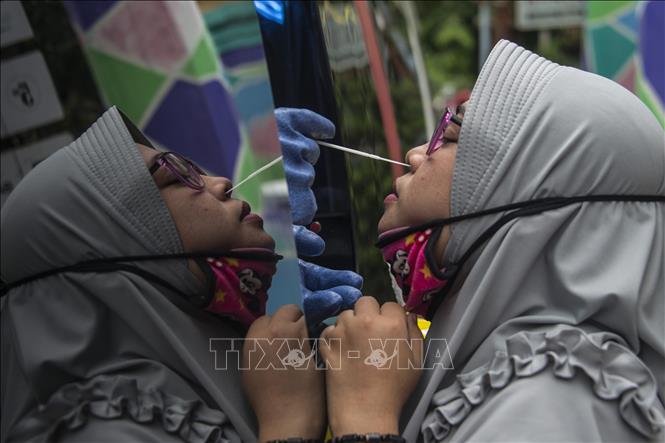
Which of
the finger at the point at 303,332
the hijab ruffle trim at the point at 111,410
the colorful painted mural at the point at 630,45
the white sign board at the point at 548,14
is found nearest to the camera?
the hijab ruffle trim at the point at 111,410

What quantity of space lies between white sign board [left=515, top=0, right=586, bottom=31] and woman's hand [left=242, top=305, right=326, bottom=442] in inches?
82.7

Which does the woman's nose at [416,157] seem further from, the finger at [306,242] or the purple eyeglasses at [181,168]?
the purple eyeglasses at [181,168]

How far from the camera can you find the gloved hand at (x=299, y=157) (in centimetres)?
149

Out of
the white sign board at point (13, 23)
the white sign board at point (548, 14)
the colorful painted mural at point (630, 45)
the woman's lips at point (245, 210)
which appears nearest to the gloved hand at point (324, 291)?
the woman's lips at point (245, 210)

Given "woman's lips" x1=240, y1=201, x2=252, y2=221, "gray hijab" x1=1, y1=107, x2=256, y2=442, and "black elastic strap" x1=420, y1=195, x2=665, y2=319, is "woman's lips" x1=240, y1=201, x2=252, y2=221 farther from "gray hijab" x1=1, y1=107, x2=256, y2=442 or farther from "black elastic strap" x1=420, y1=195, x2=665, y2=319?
"black elastic strap" x1=420, y1=195, x2=665, y2=319

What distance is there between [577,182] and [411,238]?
264mm

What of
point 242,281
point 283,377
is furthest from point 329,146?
point 283,377

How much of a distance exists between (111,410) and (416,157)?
23.7 inches

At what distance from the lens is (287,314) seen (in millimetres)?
1454

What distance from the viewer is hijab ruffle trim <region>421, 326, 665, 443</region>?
1362 mm

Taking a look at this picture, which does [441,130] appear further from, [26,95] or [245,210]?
[26,95]

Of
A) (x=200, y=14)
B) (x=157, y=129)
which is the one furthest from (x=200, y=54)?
(x=157, y=129)

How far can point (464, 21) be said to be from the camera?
3.79 metres

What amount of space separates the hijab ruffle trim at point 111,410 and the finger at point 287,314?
18 cm
